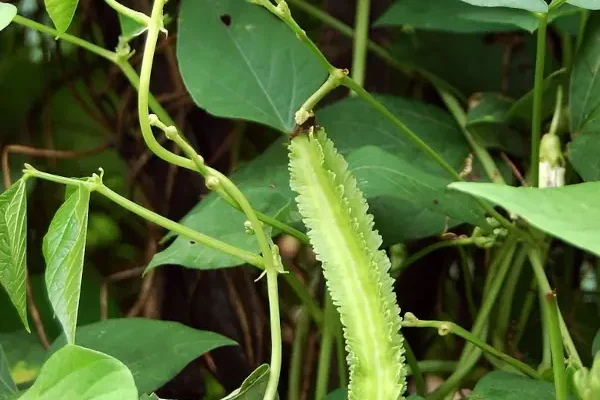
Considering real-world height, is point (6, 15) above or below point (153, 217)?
above

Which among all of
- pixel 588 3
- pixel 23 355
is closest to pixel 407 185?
pixel 588 3

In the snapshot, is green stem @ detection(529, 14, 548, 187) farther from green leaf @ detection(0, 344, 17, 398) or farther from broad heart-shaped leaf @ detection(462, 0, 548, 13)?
green leaf @ detection(0, 344, 17, 398)

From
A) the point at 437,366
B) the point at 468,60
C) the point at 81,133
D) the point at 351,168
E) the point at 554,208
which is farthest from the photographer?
the point at 81,133

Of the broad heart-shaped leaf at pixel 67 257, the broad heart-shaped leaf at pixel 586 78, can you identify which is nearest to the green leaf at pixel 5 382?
the broad heart-shaped leaf at pixel 67 257

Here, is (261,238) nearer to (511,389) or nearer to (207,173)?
(207,173)

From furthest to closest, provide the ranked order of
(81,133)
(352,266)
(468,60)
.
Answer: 1. (81,133)
2. (468,60)
3. (352,266)

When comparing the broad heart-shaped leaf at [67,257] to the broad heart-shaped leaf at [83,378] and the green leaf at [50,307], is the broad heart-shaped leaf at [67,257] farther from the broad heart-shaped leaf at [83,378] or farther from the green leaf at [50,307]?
the green leaf at [50,307]

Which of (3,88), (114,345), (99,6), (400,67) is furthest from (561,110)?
(3,88)
